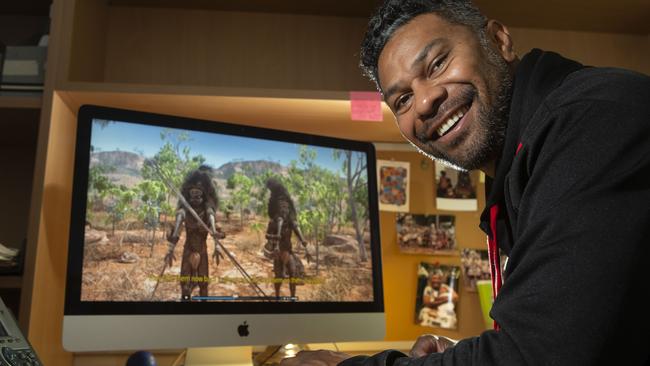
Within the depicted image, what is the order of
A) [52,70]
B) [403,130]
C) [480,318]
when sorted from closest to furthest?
[403,130], [52,70], [480,318]

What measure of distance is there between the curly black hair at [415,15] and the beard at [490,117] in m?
0.06

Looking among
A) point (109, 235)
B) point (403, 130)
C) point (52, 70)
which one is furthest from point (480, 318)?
point (52, 70)

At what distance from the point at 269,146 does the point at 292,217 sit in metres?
0.17

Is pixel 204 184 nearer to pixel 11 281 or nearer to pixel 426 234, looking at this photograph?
pixel 11 281

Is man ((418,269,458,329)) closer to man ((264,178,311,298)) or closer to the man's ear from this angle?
man ((264,178,311,298))

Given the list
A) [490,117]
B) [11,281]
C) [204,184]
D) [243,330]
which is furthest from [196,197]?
[490,117]

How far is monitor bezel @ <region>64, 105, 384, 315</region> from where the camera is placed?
3.81 feet

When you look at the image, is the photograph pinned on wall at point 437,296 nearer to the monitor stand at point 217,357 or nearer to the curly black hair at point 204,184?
the monitor stand at point 217,357

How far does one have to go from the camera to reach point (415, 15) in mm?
1062

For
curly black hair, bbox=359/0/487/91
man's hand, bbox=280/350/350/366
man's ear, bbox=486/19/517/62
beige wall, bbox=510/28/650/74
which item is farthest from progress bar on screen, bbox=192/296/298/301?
beige wall, bbox=510/28/650/74

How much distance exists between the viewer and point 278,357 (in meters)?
1.41

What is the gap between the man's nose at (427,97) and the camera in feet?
3.28

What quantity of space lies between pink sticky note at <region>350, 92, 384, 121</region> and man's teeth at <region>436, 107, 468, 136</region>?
1.31ft

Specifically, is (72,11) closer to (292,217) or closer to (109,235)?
(109,235)
